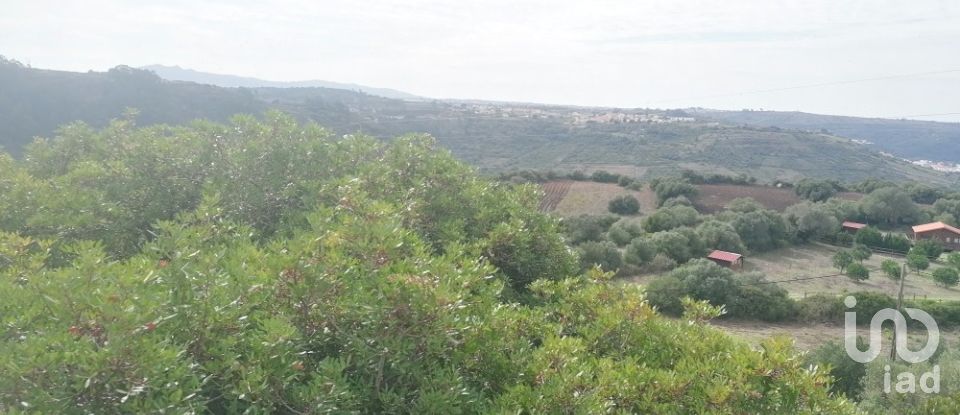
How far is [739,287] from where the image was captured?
69.9 ft

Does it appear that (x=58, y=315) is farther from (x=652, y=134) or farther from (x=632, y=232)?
(x=652, y=134)

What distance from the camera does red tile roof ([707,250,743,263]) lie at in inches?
1050

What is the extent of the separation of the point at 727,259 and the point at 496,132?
170ft

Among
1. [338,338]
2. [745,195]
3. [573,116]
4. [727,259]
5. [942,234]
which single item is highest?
[573,116]

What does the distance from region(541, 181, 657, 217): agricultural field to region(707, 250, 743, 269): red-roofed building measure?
1055 cm

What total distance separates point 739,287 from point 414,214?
18224 millimetres

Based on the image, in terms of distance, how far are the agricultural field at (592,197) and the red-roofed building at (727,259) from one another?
1055 centimetres

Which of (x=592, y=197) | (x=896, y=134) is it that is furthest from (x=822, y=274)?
(x=896, y=134)

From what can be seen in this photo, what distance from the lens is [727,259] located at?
26688mm

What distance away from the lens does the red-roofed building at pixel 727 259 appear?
26.5 meters

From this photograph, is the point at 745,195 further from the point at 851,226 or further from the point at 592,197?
the point at 592,197

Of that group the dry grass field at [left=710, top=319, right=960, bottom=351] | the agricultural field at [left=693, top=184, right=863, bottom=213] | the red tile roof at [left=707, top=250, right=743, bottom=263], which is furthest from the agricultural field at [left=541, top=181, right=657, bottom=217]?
the dry grass field at [left=710, top=319, right=960, bottom=351]

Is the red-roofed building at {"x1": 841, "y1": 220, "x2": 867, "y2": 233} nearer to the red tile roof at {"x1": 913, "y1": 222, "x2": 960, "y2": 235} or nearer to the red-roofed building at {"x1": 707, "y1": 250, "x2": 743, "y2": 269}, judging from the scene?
the red tile roof at {"x1": 913, "y1": 222, "x2": 960, "y2": 235}

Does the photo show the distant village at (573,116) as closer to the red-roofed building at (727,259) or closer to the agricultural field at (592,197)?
the agricultural field at (592,197)
